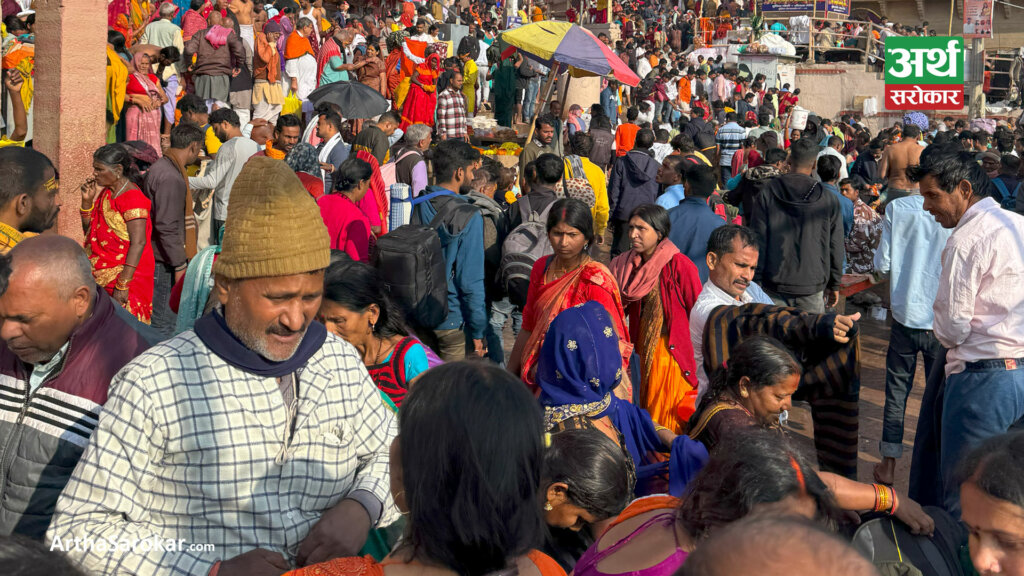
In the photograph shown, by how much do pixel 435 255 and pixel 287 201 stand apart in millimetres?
3191

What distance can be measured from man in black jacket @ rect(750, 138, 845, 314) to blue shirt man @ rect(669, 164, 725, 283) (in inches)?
15.1

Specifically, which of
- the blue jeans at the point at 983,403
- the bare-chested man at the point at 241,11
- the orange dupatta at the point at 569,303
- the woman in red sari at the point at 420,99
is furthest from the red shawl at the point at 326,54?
the blue jeans at the point at 983,403

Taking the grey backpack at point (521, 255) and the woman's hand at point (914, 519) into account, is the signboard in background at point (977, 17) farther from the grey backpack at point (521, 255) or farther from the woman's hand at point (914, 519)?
the woman's hand at point (914, 519)

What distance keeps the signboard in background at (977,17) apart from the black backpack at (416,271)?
104 ft

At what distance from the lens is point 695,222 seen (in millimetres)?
6293

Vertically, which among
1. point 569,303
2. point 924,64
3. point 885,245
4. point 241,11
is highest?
point 241,11

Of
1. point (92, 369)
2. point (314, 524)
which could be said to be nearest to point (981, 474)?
point (314, 524)

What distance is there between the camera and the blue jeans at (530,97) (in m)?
16.1

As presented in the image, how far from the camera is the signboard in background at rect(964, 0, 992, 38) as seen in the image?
31750 mm

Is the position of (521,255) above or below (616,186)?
below

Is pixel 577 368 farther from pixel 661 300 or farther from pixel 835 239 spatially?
pixel 835 239

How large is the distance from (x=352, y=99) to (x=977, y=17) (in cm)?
2890

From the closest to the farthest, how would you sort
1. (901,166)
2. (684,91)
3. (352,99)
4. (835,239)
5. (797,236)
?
(797,236) → (835,239) → (901,166) → (352,99) → (684,91)

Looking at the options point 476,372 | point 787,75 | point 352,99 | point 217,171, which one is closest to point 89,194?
point 217,171
